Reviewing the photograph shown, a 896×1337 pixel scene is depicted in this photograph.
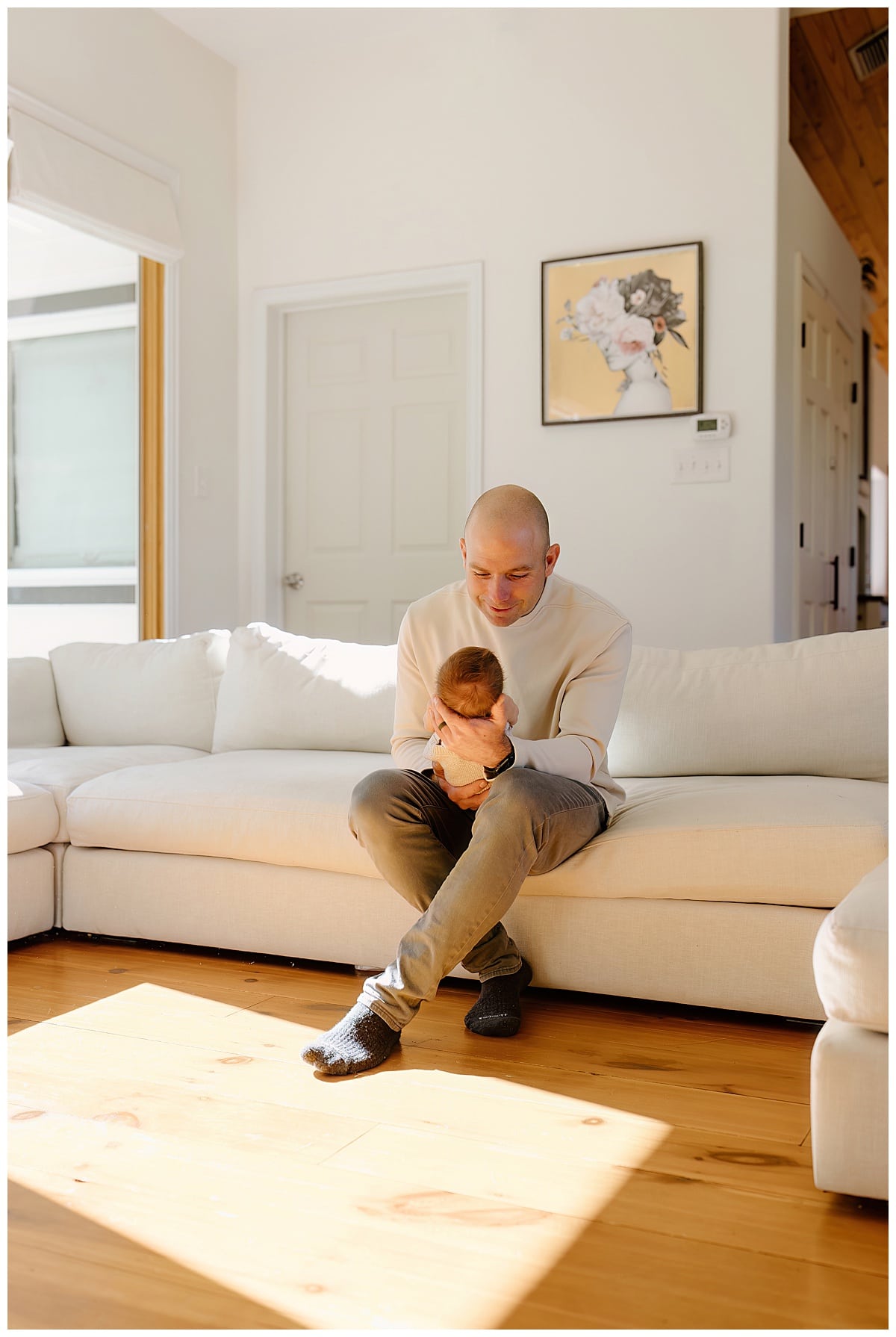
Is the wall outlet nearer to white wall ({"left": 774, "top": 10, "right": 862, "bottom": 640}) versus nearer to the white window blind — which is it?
white wall ({"left": 774, "top": 10, "right": 862, "bottom": 640})

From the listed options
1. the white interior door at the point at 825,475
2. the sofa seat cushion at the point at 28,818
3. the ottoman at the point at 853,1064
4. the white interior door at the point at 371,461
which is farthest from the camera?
the white interior door at the point at 371,461

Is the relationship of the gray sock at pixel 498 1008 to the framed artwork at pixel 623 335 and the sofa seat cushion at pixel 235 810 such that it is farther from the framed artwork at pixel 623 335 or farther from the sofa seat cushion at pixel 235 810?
the framed artwork at pixel 623 335

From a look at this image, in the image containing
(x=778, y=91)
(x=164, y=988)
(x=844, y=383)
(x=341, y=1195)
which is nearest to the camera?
(x=341, y=1195)

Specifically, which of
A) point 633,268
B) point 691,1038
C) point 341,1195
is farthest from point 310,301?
point 341,1195

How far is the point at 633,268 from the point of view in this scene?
4.19 m

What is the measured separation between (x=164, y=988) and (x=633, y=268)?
3078 millimetres

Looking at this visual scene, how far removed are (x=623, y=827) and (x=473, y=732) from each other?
41 cm

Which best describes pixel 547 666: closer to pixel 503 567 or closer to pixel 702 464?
pixel 503 567

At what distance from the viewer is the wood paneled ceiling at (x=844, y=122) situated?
4.52 m

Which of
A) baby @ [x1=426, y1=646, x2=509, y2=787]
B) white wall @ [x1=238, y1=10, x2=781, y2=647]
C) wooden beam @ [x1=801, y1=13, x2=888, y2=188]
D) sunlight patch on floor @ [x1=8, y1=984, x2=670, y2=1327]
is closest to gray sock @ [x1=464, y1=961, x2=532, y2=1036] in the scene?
sunlight patch on floor @ [x1=8, y1=984, x2=670, y2=1327]

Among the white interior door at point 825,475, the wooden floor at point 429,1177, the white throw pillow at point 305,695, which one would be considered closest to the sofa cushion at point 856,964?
the wooden floor at point 429,1177

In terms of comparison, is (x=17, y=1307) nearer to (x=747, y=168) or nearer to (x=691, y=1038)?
(x=691, y=1038)

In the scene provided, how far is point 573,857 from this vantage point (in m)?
2.14

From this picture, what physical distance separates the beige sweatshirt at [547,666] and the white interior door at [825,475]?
99.1 inches
